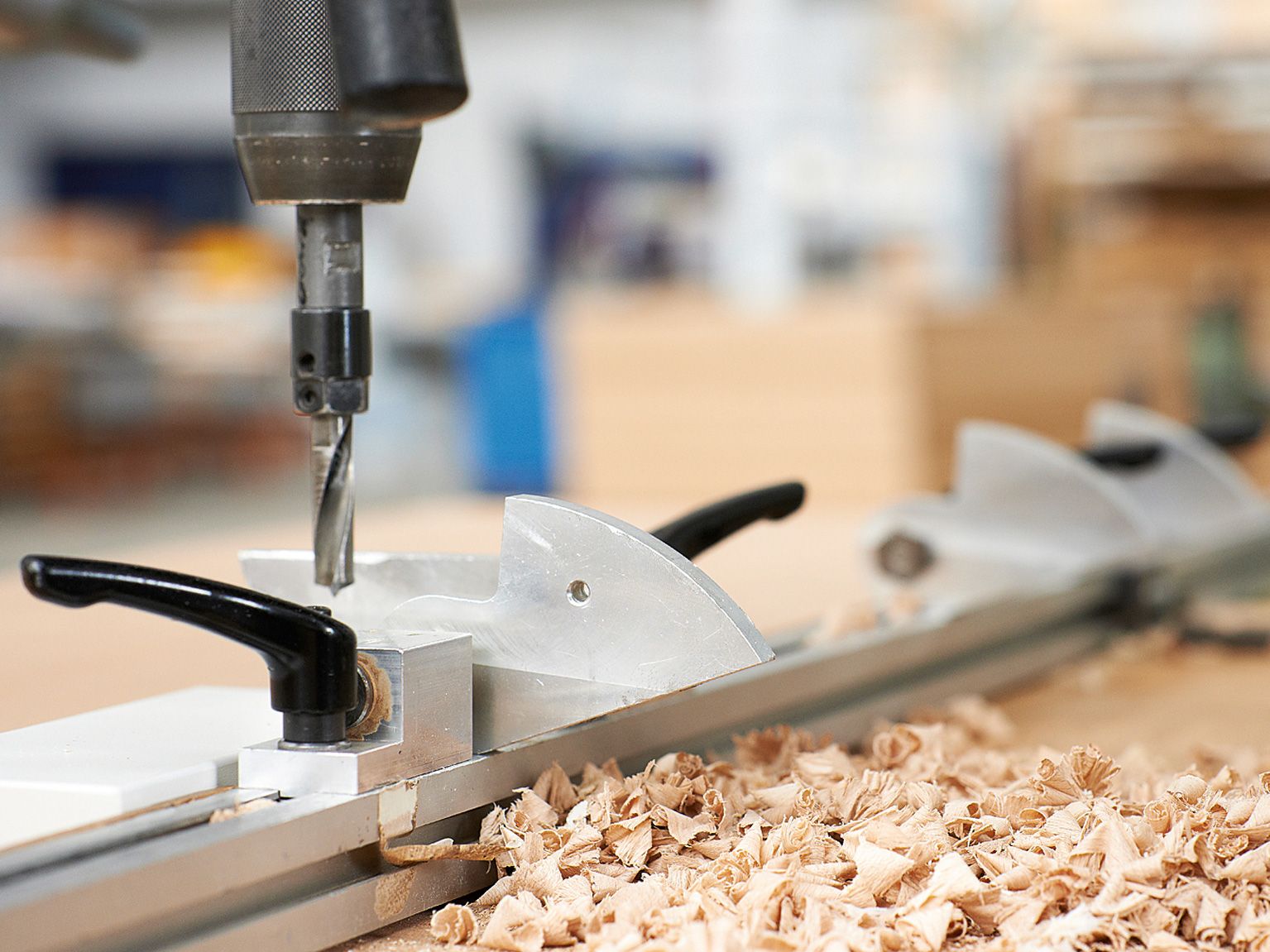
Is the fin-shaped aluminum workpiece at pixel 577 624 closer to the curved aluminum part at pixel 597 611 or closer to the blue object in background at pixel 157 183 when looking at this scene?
the curved aluminum part at pixel 597 611

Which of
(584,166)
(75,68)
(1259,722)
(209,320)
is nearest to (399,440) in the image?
(209,320)

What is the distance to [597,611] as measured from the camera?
1.88 feet

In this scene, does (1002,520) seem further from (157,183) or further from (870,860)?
(157,183)

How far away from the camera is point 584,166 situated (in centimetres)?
752

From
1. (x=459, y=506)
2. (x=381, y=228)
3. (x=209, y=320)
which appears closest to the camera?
(x=459, y=506)

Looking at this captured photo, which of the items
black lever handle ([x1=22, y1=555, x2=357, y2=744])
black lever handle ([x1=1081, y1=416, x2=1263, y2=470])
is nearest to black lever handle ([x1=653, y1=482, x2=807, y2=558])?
black lever handle ([x1=22, y1=555, x2=357, y2=744])

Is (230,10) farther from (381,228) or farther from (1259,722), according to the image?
(381,228)

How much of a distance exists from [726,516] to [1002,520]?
1.42ft

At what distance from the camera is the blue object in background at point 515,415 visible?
3.17 m

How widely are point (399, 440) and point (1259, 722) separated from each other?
25.1ft

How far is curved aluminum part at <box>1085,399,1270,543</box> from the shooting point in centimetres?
124

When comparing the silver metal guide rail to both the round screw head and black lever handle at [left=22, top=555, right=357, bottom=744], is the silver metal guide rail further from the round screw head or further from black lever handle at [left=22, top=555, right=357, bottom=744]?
the round screw head

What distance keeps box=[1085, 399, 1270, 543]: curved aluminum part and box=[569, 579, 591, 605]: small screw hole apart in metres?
0.77

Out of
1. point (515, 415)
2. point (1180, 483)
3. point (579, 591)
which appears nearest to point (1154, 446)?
point (1180, 483)
